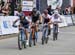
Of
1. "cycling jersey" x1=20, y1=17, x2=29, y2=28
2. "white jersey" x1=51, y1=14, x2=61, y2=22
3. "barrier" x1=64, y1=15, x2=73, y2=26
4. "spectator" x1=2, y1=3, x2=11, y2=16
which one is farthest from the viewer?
"barrier" x1=64, y1=15, x2=73, y2=26

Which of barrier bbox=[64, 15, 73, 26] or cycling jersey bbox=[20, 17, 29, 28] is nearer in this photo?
cycling jersey bbox=[20, 17, 29, 28]

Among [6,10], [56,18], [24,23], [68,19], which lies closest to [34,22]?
[24,23]

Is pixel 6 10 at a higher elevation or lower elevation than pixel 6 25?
higher

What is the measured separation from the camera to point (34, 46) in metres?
18.8

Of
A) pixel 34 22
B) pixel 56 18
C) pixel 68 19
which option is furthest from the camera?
pixel 68 19

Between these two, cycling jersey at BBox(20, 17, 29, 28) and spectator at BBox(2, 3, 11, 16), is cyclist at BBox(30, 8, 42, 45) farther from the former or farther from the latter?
spectator at BBox(2, 3, 11, 16)

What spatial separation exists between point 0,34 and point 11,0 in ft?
29.4

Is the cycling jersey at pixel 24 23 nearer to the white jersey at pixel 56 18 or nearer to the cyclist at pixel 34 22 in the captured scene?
the cyclist at pixel 34 22

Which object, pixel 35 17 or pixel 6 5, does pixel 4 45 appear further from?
pixel 6 5

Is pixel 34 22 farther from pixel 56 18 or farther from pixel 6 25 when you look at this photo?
pixel 6 25

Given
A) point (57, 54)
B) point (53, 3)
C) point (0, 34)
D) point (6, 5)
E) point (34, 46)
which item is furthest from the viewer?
point (53, 3)

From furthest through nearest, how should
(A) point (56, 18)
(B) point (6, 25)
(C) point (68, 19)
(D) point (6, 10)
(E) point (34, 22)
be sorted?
(C) point (68, 19), (D) point (6, 10), (B) point (6, 25), (A) point (56, 18), (E) point (34, 22)

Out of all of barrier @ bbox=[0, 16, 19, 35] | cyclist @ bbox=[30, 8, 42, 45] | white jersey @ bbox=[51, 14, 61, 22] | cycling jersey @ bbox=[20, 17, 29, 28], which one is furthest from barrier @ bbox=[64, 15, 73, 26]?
cycling jersey @ bbox=[20, 17, 29, 28]

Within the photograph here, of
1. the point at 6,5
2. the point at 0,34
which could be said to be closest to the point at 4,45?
the point at 0,34
